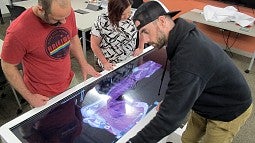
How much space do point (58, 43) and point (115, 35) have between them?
0.45 meters

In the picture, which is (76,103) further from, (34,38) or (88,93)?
(34,38)

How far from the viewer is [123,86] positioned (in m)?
1.52

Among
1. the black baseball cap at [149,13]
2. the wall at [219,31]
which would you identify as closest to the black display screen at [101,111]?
the black baseball cap at [149,13]

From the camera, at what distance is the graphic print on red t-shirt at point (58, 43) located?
138 centimetres

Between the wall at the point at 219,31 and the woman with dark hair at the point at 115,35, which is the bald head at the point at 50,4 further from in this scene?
the wall at the point at 219,31

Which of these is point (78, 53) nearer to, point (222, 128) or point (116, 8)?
point (116, 8)

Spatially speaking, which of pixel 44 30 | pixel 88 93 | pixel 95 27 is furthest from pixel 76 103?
pixel 95 27

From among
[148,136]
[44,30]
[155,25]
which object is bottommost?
[148,136]

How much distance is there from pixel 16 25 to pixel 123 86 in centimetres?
70

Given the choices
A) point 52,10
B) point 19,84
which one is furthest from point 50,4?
point 19,84

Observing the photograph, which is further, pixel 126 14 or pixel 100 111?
pixel 126 14

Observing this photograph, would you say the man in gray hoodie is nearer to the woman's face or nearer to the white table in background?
the woman's face

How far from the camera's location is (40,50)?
1.35 metres

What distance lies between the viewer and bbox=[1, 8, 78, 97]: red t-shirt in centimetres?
125
